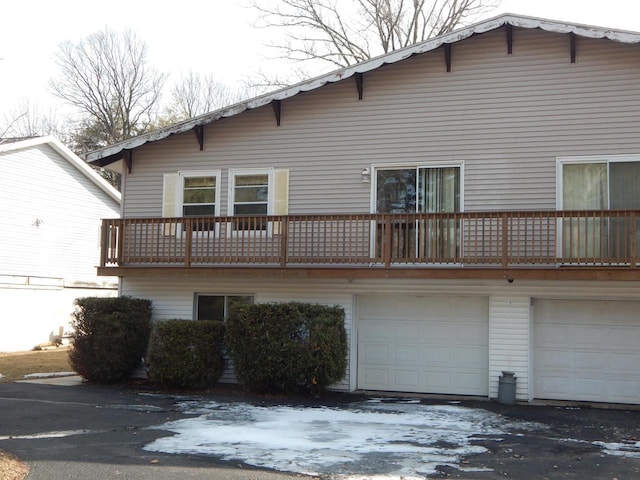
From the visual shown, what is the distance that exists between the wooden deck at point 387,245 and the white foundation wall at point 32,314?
7.83 meters

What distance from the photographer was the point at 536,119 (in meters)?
14.1

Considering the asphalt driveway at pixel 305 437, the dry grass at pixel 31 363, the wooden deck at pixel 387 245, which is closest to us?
the asphalt driveway at pixel 305 437

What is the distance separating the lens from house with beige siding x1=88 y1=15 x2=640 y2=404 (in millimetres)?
13500

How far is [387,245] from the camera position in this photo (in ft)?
45.1

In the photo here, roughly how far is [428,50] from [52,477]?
10.6 meters

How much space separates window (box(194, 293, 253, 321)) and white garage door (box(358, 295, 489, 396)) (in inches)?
115

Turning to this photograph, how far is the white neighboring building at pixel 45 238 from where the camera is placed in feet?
73.8

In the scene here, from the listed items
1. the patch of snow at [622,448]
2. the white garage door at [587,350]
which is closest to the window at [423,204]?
the white garage door at [587,350]

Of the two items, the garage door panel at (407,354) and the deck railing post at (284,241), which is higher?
the deck railing post at (284,241)

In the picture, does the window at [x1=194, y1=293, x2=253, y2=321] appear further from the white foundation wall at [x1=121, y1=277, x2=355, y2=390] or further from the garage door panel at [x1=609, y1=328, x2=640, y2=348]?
the garage door panel at [x1=609, y1=328, x2=640, y2=348]

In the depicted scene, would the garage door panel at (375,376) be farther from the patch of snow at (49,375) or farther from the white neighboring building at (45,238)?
the white neighboring building at (45,238)

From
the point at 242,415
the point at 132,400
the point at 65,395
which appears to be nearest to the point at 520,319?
the point at 242,415

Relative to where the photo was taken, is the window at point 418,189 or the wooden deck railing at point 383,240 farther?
the window at point 418,189

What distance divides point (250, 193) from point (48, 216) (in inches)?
463
